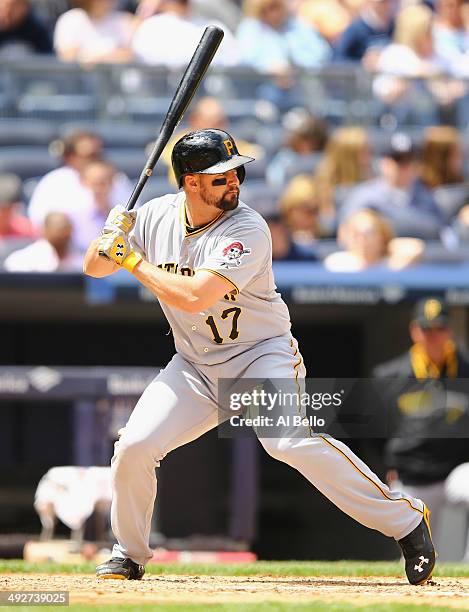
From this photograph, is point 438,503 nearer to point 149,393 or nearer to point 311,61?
point 149,393

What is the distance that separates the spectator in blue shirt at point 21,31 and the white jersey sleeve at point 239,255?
223 inches

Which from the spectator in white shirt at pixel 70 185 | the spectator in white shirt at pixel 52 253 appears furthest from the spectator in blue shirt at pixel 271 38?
the spectator in white shirt at pixel 52 253

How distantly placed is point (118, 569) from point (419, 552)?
1050 millimetres

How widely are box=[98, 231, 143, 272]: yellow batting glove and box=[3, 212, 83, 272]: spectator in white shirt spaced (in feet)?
11.0

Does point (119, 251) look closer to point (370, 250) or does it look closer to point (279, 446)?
point (279, 446)

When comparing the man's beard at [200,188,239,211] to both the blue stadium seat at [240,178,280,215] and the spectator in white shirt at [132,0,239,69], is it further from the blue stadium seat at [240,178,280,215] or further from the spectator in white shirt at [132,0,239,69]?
the spectator in white shirt at [132,0,239,69]

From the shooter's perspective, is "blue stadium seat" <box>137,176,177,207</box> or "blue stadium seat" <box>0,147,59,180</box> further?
"blue stadium seat" <box>0,147,59,180</box>

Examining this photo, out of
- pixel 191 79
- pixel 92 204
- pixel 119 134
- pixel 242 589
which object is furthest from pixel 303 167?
pixel 242 589

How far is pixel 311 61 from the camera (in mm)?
9984

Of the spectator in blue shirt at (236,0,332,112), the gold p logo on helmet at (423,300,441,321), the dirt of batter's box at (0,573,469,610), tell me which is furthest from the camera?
the spectator in blue shirt at (236,0,332,112)

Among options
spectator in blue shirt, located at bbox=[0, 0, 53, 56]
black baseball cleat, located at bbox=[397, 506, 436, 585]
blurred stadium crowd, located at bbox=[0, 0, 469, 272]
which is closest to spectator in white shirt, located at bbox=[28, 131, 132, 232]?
blurred stadium crowd, located at bbox=[0, 0, 469, 272]

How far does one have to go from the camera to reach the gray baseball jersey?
4258 millimetres

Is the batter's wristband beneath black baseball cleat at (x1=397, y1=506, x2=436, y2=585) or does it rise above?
above

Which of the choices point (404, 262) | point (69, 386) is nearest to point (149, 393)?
point (69, 386)
